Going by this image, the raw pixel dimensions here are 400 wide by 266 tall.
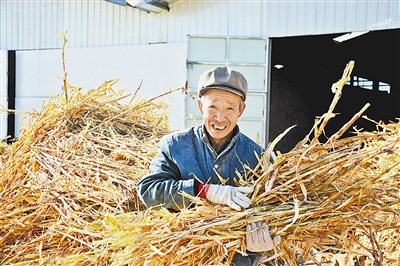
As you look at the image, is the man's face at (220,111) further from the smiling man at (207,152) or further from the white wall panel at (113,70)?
the white wall panel at (113,70)

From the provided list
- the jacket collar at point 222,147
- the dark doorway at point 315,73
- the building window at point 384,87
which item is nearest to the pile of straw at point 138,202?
the jacket collar at point 222,147

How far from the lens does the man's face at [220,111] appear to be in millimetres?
1768

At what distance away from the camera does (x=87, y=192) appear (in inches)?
89.0

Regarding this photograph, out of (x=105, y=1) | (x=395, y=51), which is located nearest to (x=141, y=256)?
(x=105, y=1)

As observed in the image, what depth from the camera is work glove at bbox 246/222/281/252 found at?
1.47 metres

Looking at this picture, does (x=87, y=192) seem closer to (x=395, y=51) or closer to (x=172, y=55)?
(x=172, y=55)

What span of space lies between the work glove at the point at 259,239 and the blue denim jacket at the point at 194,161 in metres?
0.34

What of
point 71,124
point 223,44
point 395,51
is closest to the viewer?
point 71,124

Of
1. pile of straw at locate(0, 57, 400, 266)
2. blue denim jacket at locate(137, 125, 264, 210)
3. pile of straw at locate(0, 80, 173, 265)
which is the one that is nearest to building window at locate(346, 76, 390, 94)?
pile of straw at locate(0, 57, 400, 266)

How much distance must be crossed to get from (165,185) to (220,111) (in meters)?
0.37

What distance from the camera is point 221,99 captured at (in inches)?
69.5

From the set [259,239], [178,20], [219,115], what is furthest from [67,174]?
[178,20]

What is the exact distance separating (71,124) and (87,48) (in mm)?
4904

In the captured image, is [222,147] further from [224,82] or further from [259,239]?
[259,239]
